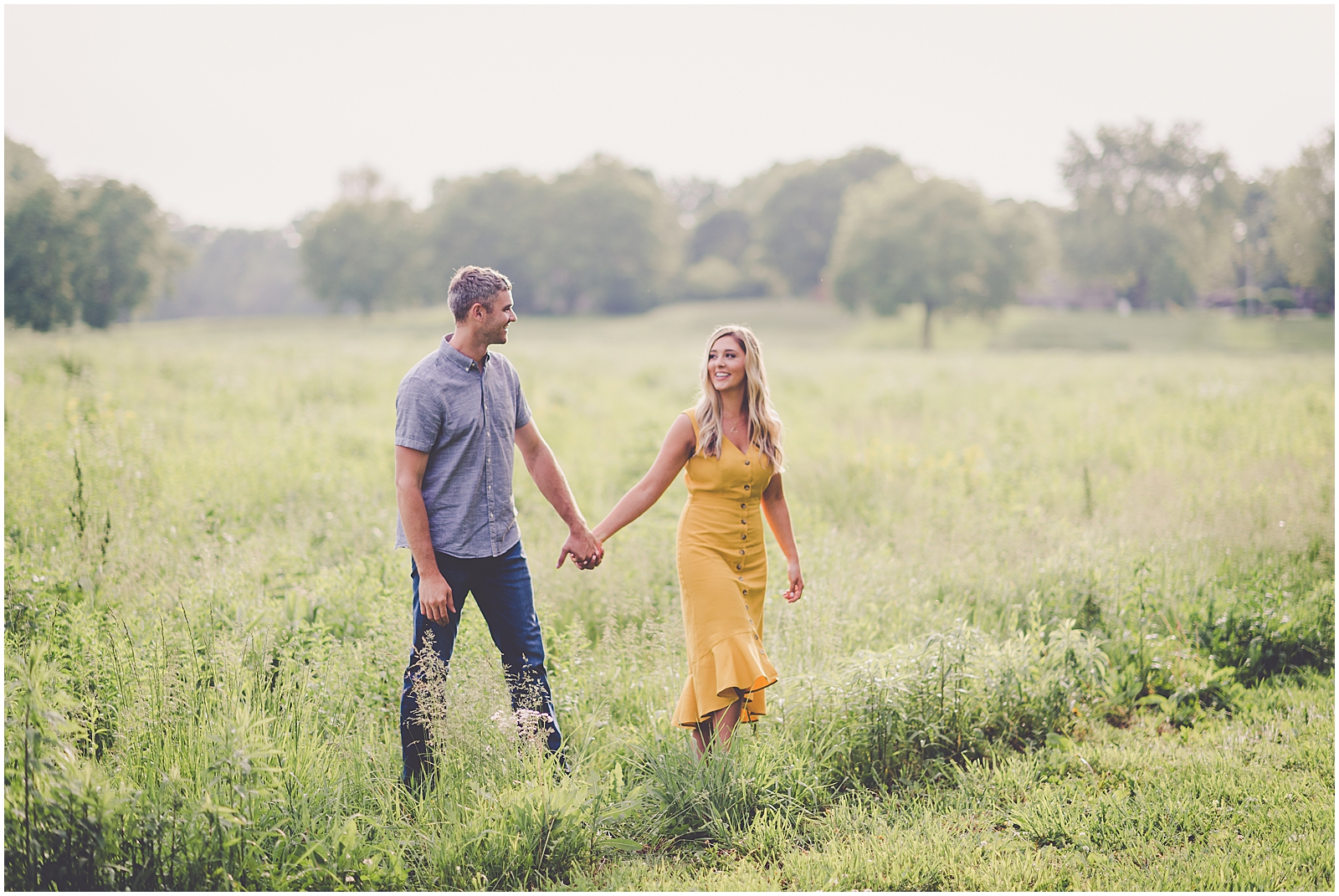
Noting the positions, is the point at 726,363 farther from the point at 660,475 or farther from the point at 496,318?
the point at 496,318

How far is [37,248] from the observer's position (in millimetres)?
17766

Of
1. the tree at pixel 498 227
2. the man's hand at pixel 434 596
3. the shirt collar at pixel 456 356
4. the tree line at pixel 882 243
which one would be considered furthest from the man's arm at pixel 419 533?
the tree at pixel 498 227

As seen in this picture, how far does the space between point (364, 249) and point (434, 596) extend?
4971 centimetres

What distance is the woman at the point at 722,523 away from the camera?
3697mm

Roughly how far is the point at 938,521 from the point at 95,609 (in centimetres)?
679

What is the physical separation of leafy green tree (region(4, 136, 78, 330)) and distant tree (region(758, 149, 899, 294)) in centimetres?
5495

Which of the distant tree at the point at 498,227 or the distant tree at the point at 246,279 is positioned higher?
the distant tree at the point at 498,227

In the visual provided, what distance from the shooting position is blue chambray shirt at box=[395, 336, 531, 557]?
3582mm

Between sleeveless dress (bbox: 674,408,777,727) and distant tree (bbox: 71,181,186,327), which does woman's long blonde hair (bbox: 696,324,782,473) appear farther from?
distant tree (bbox: 71,181,186,327)

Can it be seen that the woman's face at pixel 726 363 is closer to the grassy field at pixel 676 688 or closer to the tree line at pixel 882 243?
the grassy field at pixel 676 688

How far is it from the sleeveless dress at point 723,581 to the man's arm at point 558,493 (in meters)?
0.48

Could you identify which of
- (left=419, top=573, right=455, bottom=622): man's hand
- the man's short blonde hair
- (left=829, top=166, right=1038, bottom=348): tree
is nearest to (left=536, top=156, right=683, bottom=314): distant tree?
(left=829, top=166, right=1038, bottom=348): tree

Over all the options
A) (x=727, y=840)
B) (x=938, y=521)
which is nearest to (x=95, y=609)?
(x=727, y=840)

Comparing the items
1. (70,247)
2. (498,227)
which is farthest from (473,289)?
(498,227)
